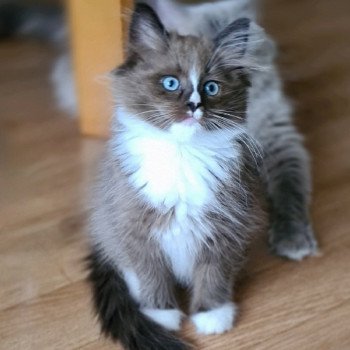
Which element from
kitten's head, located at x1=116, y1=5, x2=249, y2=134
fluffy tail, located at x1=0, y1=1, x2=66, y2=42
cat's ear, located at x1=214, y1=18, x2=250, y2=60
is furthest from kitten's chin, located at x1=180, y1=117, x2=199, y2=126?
fluffy tail, located at x1=0, y1=1, x2=66, y2=42

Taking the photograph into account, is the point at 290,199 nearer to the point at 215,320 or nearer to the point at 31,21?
the point at 215,320

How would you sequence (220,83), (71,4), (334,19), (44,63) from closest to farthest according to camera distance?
(220,83) < (71,4) < (44,63) < (334,19)

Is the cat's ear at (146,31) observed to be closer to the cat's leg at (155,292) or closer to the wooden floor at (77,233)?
the cat's leg at (155,292)

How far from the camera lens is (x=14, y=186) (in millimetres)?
1462

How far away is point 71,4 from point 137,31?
0.57 m

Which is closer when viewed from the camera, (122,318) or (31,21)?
(122,318)

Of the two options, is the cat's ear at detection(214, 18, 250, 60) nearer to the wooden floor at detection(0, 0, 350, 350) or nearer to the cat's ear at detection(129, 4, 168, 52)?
the cat's ear at detection(129, 4, 168, 52)

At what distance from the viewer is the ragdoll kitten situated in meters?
0.96

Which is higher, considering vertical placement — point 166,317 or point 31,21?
point 31,21

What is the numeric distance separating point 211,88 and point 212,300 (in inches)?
14.8

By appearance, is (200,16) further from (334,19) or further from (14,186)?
(334,19)

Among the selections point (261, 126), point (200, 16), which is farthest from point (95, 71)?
point (261, 126)

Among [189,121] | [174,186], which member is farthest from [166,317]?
[189,121]

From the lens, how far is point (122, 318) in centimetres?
108
